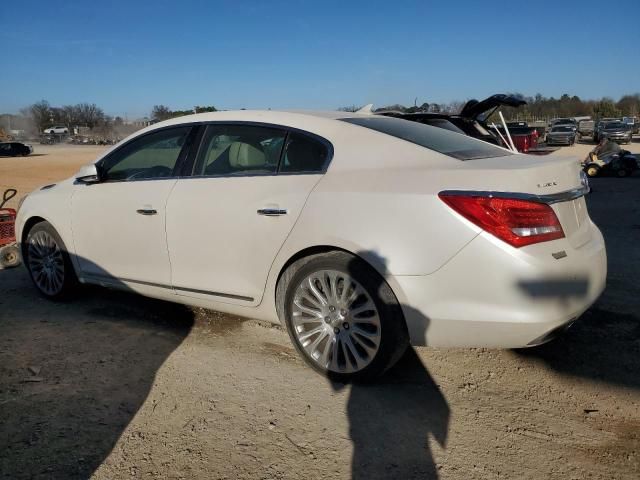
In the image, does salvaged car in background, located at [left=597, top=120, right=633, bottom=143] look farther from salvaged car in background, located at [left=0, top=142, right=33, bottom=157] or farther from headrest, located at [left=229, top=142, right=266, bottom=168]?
salvaged car in background, located at [left=0, top=142, right=33, bottom=157]

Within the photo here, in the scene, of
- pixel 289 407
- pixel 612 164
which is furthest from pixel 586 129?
pixel 289 407

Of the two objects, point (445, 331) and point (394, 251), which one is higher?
point (394, 251)

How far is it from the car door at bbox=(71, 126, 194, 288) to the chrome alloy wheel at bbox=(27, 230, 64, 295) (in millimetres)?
345

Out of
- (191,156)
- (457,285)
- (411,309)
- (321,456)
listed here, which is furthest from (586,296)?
(191,156)

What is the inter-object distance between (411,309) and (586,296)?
0.92 m

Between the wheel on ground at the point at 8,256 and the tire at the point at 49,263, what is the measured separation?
110cm

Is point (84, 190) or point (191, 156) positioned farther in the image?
point (84, 190)

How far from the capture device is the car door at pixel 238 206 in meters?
3.18

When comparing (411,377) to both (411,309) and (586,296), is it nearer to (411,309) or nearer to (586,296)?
(411,309)

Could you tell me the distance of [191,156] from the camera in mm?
3725

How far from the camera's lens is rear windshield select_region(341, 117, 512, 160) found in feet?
10.4

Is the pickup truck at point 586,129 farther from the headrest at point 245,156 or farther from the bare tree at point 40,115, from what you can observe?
the bare tree at point 40,115

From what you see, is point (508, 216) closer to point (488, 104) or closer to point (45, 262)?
point (45, 262)

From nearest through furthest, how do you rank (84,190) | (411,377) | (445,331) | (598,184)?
1. (445,331)
2. (411,377)
3. (84,190)
4. (598,184)
